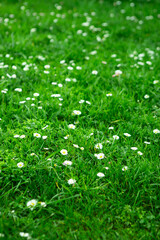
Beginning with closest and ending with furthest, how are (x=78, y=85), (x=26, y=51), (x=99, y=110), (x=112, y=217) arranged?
(x=112, y=217) → (x=99, y=110) → (x=78, y=85) → (x=26, y=51)

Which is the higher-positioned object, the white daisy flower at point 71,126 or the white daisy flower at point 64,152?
the white daisy flower at point 64,152

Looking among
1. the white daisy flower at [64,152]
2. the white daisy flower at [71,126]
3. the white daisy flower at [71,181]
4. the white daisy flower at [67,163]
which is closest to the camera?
the white daisy flower at [71,181]

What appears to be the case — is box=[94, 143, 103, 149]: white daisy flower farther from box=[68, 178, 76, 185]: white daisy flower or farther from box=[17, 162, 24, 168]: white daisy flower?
box=[17, 162, 24, 168]: white daisy flower

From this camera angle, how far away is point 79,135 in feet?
8.07

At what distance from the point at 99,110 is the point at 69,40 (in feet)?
7.89

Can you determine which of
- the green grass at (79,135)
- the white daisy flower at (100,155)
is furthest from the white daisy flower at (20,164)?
the white daisy flower at (100,155)

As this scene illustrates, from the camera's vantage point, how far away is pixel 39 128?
2.53 meters

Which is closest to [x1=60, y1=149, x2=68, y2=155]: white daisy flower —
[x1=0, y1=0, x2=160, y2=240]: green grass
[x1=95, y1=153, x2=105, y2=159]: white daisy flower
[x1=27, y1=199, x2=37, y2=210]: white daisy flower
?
[x1=0, y1=0, x2=160, y2=240]: green grass

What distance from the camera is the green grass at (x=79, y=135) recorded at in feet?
5.83

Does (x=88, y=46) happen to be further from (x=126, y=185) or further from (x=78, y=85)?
(x=126, y=185)

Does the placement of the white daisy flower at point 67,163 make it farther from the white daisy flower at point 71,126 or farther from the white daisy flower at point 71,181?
the white daisy flower at point 71,126

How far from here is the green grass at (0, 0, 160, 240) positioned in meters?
1.78

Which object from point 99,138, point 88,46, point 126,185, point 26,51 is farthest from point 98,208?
point 88,46

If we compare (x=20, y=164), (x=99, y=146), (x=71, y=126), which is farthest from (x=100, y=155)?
(x=20, y=164)
